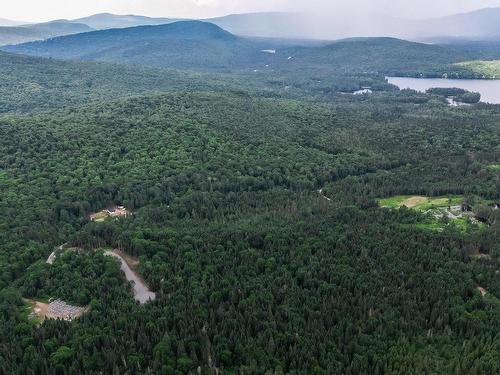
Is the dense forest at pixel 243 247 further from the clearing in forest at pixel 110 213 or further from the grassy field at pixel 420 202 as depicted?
the grassy field at pixel 420 202

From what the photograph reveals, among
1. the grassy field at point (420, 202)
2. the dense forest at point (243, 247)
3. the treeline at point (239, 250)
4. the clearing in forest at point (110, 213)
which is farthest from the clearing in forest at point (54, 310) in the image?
the grassy field at point (420, 202)

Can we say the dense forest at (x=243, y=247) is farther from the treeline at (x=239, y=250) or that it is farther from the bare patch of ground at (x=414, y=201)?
the bare patch of ground at (x=414, y=201)

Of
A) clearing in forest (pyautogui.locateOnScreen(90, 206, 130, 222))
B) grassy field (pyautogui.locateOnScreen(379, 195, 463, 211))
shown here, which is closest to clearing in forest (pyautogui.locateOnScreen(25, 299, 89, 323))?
clearing in forest (pyautogui.locateOnScreen(90, 206, 130, 222))

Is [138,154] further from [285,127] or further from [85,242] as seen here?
[285,127]

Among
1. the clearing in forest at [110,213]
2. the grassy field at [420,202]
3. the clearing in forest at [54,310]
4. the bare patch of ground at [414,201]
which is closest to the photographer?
the clearing in forest at [54,310]

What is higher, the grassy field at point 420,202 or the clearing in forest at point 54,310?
the grassy field at point 420,202

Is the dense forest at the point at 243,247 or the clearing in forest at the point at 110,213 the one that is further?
the clearing in forest at the point at 110,213

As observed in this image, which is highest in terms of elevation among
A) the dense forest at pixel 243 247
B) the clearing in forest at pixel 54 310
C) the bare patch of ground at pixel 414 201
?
the dense forest at pixel 243 247

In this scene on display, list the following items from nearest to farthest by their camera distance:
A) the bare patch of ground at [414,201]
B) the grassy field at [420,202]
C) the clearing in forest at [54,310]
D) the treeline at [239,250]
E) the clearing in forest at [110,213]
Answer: the treeline at [239,250] → the clearing in forest at [54,310] → the clearing in forest at [110,213] → the grassy field at [420,202] → the bare patch of ground at [414,201]
